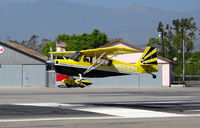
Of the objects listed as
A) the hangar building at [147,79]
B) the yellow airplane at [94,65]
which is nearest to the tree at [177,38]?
the hangar building at [147,79]

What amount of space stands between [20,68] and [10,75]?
5.18 ft

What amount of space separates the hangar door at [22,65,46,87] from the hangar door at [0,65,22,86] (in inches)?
27.2

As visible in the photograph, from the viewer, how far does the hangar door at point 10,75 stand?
→ 5884 cm

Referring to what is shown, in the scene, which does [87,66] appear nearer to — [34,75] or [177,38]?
[34,75]

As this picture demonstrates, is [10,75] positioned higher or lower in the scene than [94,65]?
lower

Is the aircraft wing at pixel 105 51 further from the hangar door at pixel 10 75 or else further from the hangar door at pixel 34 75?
the hangar door at pixel 10 75

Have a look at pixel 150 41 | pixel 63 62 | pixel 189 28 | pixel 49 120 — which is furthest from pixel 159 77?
pixel 150 41

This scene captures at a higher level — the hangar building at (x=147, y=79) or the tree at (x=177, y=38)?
the tree at (x=177, y=38)

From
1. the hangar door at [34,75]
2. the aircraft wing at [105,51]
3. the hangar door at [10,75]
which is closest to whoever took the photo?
the aircraft wing at [105,51]

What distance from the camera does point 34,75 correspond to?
194 ft

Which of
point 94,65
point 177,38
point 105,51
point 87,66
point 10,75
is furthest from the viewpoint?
point 177,38

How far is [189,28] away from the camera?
11512 cm

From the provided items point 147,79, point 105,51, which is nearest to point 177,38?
point 147,79

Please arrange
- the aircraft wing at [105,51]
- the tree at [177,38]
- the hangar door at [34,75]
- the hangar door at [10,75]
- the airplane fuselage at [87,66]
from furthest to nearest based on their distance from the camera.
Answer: the tree at [177,38]
the hangar door at [34,75]
the hangar door at [10,75]
the aircraft wing at [105,51]
the airplane fuselage at [87,66]
